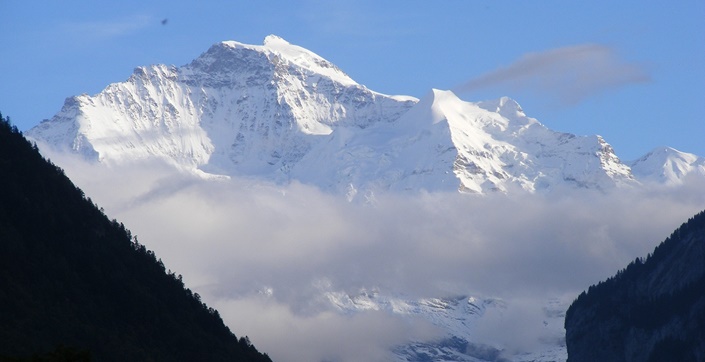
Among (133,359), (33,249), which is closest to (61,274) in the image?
(33,249)

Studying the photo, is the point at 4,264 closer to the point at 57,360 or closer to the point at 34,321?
the point at 34,321

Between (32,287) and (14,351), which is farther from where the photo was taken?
(32,287)

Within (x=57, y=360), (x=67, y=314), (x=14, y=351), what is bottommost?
(x=57, y=360)

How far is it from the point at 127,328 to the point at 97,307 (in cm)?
409

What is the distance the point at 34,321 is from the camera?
17750 centimetres

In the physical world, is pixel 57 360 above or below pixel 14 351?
below

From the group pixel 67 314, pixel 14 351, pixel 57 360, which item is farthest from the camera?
pixel 67 314

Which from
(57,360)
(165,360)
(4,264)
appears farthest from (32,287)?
(57,360)

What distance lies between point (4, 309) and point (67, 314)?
41.7 ft

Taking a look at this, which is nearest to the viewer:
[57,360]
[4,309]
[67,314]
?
[57,360]

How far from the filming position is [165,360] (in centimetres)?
19488

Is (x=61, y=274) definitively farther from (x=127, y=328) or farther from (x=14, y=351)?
(x=14, y=351)

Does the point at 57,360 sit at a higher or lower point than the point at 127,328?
lower

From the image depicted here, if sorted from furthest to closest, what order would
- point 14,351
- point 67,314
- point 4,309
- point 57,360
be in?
point 67,314 → point 4,309 → point 14,351 → point 57,360
